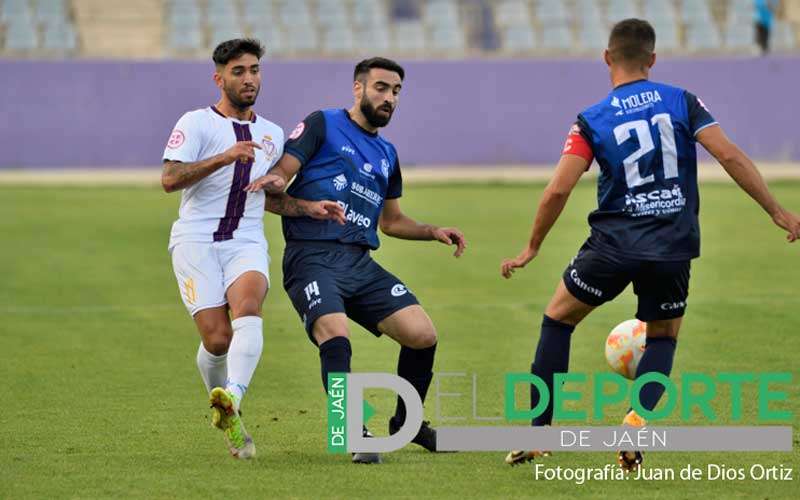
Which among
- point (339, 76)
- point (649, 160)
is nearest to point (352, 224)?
point (649, 160)

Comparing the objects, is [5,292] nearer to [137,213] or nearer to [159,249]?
[159,249]

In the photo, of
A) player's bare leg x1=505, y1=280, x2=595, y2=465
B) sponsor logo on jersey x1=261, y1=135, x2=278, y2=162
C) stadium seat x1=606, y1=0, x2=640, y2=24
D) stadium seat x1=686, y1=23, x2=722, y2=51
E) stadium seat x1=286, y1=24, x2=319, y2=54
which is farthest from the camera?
stadium seat x1=606, y1=0, x2=640, y2=24

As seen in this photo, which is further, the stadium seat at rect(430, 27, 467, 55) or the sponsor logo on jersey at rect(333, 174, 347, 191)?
the stadium seat at rect(430, 27, 467, 55)

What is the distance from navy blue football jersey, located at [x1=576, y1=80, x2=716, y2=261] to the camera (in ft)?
23.0

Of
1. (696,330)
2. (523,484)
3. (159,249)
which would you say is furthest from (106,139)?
(523,484)

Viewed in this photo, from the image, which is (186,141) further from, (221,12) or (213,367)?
(221,12)

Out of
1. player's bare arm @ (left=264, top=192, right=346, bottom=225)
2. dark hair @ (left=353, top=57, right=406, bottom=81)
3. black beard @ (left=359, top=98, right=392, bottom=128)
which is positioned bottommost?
player's bare arm @ (left=264, top=192, right=346, bottom=225)

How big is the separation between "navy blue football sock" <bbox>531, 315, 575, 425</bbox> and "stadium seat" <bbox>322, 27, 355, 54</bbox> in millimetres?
24562

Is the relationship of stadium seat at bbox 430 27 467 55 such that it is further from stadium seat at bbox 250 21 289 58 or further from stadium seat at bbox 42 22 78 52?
stadium seat at bbox 42 22 78 52

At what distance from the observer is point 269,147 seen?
802 centimetres

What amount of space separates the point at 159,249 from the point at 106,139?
12.7 metres

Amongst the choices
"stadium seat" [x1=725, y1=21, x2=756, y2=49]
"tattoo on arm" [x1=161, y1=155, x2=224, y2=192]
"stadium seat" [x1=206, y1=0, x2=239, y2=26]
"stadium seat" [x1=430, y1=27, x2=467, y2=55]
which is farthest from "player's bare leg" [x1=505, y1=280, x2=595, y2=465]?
"stadium seat" [x1=725, y1=21, x2=756, y2=49]

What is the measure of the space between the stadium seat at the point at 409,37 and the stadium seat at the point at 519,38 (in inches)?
68.5

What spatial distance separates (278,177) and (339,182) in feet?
1.18
